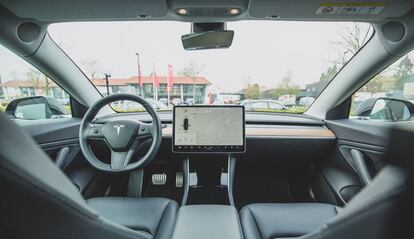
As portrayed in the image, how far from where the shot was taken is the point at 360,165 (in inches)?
68.8

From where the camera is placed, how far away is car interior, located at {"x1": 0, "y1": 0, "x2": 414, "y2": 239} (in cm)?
134

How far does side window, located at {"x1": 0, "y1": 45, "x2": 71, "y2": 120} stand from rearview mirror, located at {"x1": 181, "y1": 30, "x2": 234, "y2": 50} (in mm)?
1270

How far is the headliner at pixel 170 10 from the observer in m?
1.47

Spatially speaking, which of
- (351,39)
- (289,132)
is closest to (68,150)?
(289,132)

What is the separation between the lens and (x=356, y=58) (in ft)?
6.10

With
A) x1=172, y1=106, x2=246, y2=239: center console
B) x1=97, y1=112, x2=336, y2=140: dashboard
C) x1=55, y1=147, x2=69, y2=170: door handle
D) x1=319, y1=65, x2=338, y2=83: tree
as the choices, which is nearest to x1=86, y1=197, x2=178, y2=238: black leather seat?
x1=172, y1=106, x2=246, y2=239: center console

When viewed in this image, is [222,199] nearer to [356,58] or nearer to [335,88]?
[335,88]

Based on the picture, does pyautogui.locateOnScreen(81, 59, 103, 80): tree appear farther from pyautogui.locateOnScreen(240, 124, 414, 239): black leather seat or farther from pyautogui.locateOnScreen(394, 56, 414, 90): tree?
pyautogui.locateOnScreen(394, 56, 414, 90): tree

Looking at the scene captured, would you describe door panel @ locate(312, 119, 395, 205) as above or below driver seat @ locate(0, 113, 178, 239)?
below

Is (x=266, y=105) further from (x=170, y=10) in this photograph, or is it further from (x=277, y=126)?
(x=170, y=10)

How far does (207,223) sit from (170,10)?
143 cm

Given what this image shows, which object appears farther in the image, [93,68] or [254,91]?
[254,91]

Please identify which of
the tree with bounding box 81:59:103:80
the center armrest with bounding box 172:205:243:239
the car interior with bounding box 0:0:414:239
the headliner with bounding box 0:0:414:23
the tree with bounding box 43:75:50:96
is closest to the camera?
the center armrest with bounding box 172:205:243:239

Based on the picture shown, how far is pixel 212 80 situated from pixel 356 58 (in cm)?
135
